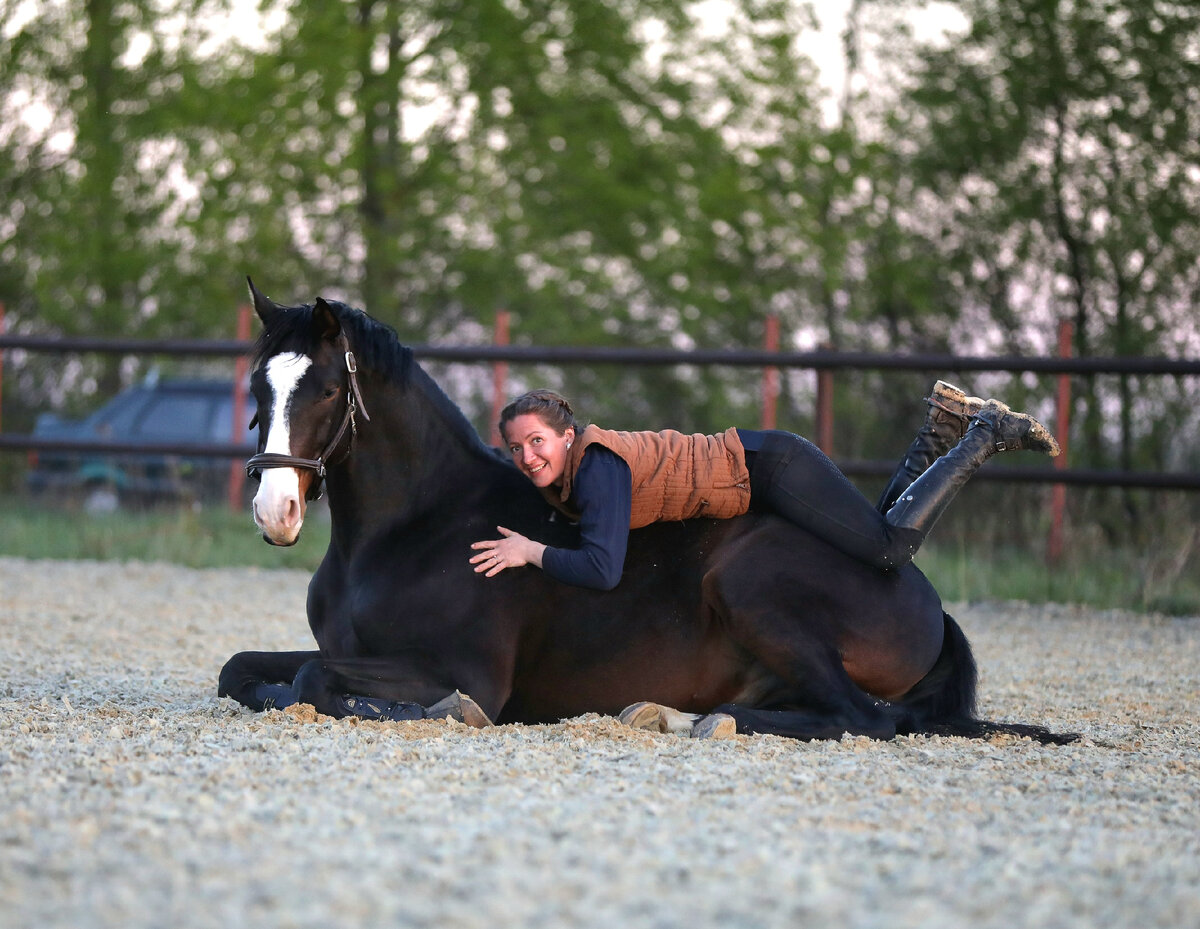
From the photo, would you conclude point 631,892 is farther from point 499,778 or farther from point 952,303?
point 952,303

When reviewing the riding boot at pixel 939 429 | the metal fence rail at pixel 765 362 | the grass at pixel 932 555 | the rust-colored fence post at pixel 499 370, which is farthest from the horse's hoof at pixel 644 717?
the rust-colored fence post at pixel 499 370

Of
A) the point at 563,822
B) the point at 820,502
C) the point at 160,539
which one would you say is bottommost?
the point at 563,822

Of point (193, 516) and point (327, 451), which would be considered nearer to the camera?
point (327, 451)

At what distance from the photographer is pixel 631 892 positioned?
6.58 ft

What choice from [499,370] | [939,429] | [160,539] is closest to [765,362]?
[499,370]

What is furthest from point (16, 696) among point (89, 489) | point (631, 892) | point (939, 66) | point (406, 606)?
point (939, 66)

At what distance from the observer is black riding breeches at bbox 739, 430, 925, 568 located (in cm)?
367

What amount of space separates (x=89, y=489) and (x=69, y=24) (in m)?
7.17

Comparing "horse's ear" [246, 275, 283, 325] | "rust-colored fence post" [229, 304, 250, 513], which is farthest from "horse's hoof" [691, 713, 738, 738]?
"rust-colored fence post" [229, 304, 250, 513]

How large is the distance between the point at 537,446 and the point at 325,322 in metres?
0.67

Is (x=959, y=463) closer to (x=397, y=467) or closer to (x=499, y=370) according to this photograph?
(x=397, y=467)

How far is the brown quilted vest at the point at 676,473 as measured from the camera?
366cm

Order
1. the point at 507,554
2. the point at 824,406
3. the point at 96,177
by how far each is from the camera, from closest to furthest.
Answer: the point at 507,554, the point at 824,406, the point at 96,177

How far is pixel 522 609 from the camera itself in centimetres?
367
